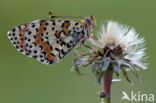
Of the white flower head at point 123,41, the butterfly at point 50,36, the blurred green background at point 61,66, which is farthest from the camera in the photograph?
the blurred green background at point 61,66

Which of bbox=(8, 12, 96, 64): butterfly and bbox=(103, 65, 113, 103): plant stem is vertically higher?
bbox=(8, 12, 96, 64): butterfly

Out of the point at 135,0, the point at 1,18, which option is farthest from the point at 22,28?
the point at 135,0

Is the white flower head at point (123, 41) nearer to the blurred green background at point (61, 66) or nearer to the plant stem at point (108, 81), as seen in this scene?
the plant stem at point (108, 81)

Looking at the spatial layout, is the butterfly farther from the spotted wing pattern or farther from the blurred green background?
the blurred green background

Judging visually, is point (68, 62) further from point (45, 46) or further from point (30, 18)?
point (45, 46)

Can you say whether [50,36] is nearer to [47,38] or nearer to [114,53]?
[47,38]

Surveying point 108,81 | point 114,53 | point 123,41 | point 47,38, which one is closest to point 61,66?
point 47,38

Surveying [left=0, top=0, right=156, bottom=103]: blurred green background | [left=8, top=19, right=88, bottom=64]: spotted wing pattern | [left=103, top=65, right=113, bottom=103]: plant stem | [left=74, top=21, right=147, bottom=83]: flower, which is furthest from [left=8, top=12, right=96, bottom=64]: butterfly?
[left=0, top=0, right=156, bottom=103]: blurred green background

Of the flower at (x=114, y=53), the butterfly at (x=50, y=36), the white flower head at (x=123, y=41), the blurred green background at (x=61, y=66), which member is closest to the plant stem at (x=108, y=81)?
the flower at (x=114, y=53)
